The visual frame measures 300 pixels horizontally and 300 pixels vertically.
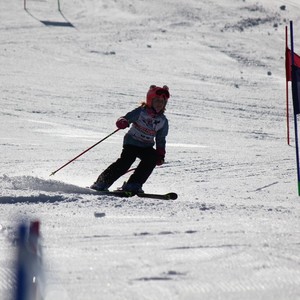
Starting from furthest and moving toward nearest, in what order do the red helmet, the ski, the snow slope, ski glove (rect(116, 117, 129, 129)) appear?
the red helmet → ski glove (rect(116, 117, 129, 129)) → the ski → the snow slope

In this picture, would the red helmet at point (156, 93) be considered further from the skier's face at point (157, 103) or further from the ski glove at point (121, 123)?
the ski glove at point (121, 123)

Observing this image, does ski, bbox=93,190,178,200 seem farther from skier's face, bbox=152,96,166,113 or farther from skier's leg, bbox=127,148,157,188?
skier's face, bbox=152,96,166,113

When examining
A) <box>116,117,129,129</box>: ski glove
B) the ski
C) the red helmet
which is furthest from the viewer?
the red helmet

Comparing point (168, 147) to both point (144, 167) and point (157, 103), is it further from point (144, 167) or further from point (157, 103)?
point (144, 167)

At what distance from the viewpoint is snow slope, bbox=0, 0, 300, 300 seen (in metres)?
3.84

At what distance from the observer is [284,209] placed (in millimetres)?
5969

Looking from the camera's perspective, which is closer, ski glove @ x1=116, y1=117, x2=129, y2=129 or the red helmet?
ski glove @ x1=116, y1=117, x2=129, y2=129

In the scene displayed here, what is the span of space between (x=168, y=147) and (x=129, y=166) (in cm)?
383

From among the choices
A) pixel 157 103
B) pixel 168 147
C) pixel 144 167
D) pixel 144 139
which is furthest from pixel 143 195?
pixel 168 147

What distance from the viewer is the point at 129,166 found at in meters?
7.40

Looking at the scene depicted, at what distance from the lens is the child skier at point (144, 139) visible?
7340 millimetres

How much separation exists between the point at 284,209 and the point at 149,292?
8.87 feet

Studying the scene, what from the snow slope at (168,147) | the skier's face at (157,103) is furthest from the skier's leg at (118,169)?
the snow slope at (168,147)

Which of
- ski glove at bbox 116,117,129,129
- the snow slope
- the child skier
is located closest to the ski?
the snow slope
